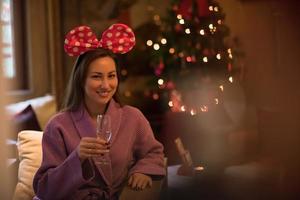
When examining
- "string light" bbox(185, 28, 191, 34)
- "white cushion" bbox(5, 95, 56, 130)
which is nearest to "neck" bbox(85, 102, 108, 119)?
"white cushion" bbox(5, 95, 56, 130)

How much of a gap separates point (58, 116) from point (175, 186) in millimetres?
791

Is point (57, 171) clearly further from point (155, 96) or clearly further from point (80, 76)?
point (155, 96)

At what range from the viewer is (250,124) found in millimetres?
2162

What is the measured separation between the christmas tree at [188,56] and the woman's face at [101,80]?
814mm

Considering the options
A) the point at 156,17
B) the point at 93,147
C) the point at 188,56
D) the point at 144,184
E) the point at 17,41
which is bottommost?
the point at 144,184

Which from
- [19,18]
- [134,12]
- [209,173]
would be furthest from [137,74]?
[209,173]

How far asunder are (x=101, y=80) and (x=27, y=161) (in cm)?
48

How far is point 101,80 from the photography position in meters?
1.47

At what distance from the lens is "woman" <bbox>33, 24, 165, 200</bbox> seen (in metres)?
1.41

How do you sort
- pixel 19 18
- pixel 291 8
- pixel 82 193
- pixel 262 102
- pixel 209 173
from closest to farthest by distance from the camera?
pixel 82 193 < pixel 291 8 < pixel 262 102 < pixel 209 173 < pixel 19 18

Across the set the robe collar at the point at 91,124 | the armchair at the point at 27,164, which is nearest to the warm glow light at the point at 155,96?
the armchair at the point at 27,164

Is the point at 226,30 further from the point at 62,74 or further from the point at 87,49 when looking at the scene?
the point at 62,74

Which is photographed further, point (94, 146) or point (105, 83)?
point (105, 83)

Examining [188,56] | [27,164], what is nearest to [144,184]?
[27,164]
